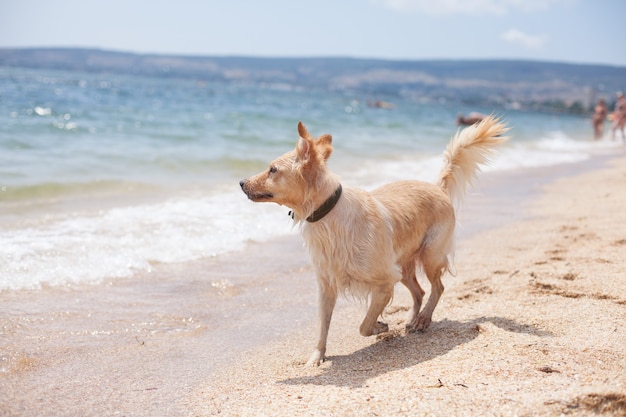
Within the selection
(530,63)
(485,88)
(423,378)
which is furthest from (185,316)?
(530,63)

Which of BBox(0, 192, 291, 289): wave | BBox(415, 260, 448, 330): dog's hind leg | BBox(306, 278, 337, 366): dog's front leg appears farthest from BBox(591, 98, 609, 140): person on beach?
BBox(306, 278, 337, 366): dog's front leg

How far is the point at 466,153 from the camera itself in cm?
572

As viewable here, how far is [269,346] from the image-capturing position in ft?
16.0

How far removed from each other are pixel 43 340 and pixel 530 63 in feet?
599

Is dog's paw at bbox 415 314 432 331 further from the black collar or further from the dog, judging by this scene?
the black collar

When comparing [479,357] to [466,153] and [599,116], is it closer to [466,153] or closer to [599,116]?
[466,153]

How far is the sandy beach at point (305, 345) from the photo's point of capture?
3480mm

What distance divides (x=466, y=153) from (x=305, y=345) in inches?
91.8

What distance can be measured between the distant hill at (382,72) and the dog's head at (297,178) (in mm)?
123134

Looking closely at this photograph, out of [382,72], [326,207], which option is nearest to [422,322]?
[326,207]

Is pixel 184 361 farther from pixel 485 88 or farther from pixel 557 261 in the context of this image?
pixel 485 88

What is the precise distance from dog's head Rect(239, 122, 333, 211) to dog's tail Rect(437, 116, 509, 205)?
1685mm

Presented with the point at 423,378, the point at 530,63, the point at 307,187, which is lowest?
the point at 423,378

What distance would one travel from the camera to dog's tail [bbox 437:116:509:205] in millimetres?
5703
